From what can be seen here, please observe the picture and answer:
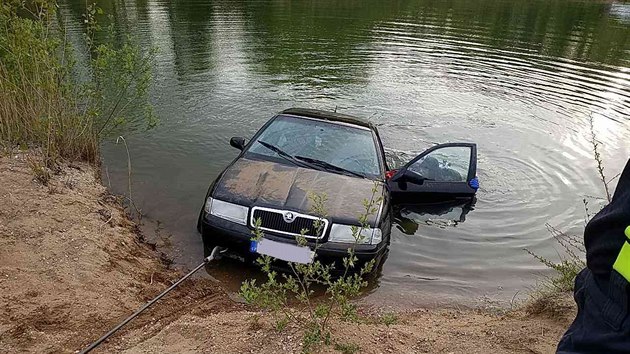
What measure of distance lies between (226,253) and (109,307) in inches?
52.8

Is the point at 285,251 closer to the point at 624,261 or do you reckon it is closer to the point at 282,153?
the point at 282,153

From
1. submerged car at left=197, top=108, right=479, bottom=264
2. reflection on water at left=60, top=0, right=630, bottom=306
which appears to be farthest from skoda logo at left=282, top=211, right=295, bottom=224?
reflection on water at left=60, top=0, right=630, bottom=306

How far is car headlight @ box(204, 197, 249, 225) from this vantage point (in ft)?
15.7

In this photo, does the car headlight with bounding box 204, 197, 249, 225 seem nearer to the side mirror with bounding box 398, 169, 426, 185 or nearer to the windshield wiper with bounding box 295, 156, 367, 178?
the windshield wiper with bounding box 295, 156, 367, 178

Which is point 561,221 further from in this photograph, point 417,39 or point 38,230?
point 417,39

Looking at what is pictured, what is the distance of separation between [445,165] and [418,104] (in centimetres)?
612

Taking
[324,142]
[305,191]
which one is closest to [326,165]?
[324,142]

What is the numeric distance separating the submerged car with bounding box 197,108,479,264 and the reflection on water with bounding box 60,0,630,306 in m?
0.61

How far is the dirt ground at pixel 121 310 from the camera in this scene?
3309 millimetres

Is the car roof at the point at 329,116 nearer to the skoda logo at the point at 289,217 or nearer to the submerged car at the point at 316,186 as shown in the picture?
the submerged car at the point at 316,186

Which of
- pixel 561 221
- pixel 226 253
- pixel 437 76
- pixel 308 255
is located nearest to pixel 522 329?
pixel 308 255

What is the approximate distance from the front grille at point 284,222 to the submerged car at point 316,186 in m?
0.01

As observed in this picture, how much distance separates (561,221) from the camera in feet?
24.3

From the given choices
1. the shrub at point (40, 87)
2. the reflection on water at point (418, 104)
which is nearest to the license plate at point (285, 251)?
the reflection on water at point (418, 104)
